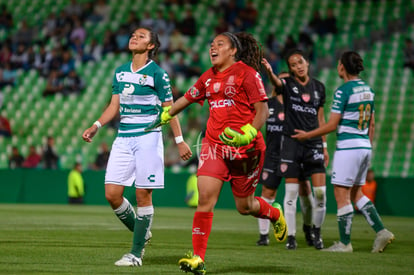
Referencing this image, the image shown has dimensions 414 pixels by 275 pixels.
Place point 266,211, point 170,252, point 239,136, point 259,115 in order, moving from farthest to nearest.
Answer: point 170,252, point 266,211, point 259,115, point 239,136

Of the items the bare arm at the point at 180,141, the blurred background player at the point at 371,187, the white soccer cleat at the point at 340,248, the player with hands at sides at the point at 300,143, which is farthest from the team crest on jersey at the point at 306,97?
the blurred background player at the point at 371,187

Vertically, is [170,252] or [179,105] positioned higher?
[179,105]

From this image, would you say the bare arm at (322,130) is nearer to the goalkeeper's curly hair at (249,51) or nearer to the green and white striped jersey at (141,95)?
the goalkeeper's curly hair at (249,51)

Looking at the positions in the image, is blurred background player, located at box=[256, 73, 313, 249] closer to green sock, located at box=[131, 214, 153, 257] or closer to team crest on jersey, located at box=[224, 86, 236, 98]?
green sock, located at box=[131, 214, 153, 257]

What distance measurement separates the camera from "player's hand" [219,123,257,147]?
701 cm

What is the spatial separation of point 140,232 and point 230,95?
179cm

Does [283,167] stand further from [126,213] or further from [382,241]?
[126,213]

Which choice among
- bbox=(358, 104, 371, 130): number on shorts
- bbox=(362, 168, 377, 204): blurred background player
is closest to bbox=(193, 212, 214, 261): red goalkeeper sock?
bbox=(358, 104, 371, 130): number on shorts

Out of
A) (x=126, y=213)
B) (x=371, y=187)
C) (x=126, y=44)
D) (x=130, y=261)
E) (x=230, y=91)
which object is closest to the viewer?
(x=230, y=91)

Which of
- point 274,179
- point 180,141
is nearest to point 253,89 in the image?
point 180,141

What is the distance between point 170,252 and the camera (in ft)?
30.9

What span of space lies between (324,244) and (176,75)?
1594cm

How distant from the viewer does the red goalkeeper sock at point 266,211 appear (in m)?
7.92

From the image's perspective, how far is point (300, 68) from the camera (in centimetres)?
1049
